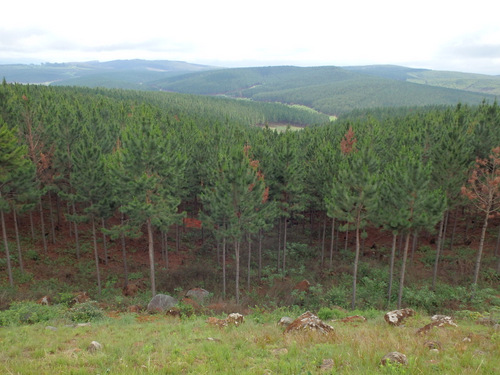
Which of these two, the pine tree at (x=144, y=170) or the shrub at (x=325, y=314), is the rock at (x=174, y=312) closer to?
the pine tree at (x=144, y=170)

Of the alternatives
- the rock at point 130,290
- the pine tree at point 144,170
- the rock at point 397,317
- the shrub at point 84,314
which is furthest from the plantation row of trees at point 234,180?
the rock at point 397,317

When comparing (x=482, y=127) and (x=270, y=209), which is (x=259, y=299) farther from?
(x=482, y=127)

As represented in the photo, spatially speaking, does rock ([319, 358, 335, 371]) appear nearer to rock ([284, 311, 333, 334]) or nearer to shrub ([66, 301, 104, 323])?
rock ([284, 311, 333, 334])

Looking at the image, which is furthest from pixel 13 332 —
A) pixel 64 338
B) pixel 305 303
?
pixel 305 303

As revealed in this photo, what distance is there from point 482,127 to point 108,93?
137 metres

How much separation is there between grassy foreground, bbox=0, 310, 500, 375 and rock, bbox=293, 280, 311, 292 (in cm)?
1294

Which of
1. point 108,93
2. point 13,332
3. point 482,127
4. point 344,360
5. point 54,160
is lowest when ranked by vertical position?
point 13,332

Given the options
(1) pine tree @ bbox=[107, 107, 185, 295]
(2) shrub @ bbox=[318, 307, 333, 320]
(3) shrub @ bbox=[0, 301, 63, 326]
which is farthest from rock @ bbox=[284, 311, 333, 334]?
(3) shrub @ bbox=[0, 301, 63, 326]

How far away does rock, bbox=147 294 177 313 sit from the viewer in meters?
20.8

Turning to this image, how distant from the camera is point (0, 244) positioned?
31.8 metres

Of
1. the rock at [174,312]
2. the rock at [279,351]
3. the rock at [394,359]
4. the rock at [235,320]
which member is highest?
the rock at [394,359]

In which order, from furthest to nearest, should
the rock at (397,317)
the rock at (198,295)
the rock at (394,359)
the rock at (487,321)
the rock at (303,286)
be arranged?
the rock at (303,286)
the rock at (198,295)
the rock at (397,317)
the rock at (487,321)
the rock at (394,359)

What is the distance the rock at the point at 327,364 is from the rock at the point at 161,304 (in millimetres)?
14056

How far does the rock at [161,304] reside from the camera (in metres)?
20.8
